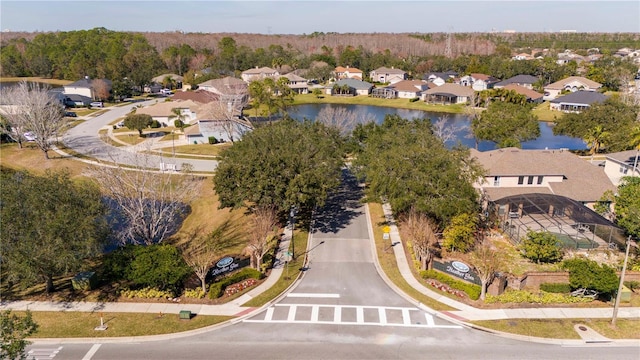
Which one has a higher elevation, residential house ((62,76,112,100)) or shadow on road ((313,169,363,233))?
residential house ((62,76,112,100))

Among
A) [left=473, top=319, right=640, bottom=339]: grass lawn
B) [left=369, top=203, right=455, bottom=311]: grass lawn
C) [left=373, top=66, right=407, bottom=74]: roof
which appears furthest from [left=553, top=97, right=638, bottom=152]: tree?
[left=373, top=66, right=407, bottom=74]: roof

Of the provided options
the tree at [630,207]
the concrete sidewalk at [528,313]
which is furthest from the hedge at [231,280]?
the tree at [630,207]

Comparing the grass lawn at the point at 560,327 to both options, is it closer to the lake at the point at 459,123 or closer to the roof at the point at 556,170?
the roof at the point at 556,170

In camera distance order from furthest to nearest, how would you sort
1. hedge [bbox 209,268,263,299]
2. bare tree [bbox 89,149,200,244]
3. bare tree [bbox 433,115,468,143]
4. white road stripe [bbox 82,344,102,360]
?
1. bare tree [bbox 433,115,468,143]
2. bare tree [bbox 89,149,200,244]
3. hedge [bbox 209,268,263,299]
4. white road stripe [bbox 82,344,102,360]

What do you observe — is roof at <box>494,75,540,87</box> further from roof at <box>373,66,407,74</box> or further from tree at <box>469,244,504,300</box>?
tree at <box>469,244,504,300</box>

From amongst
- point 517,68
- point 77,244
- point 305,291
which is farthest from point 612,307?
point 517,68

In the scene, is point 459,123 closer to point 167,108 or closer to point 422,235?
point 167,108
